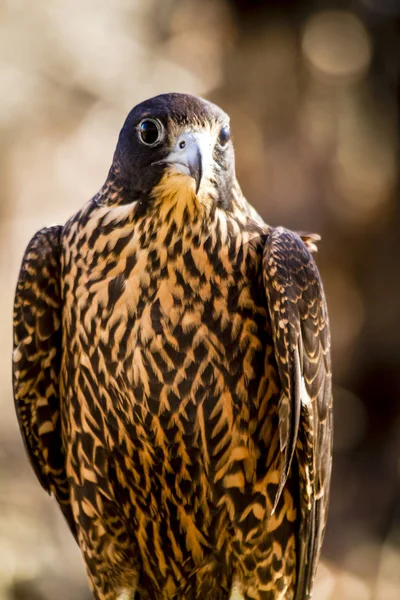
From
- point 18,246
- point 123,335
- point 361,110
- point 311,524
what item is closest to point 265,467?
point 311,524

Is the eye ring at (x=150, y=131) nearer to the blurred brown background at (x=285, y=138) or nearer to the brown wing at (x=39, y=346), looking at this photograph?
the brown wing at (x=39, y=346)

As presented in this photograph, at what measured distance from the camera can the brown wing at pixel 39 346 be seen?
3.21 meters

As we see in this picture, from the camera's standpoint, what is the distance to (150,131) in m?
2.91

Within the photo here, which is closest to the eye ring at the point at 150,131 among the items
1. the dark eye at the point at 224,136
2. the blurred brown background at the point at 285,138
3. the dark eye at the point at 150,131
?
the dark eye at the point at 150,131

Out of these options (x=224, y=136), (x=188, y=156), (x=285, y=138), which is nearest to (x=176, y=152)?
(x=188, y=156)

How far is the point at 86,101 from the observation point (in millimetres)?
7188

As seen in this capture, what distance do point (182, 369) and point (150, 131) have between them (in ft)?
2.49

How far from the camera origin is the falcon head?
283cm

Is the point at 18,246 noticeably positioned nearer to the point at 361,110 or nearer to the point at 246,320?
the point at 361,110

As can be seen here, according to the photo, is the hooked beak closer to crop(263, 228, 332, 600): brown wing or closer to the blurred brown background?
A: crop(263, 228, 332, 600): brown wing

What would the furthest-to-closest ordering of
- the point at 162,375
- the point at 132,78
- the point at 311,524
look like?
the point at 132,78
the point at 311,524
the point at 162,375

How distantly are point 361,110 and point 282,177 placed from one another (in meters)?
0.95

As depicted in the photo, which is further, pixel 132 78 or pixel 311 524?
pixel 132 78

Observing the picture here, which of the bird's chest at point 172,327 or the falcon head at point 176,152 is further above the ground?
the falcon head at point 176,152
